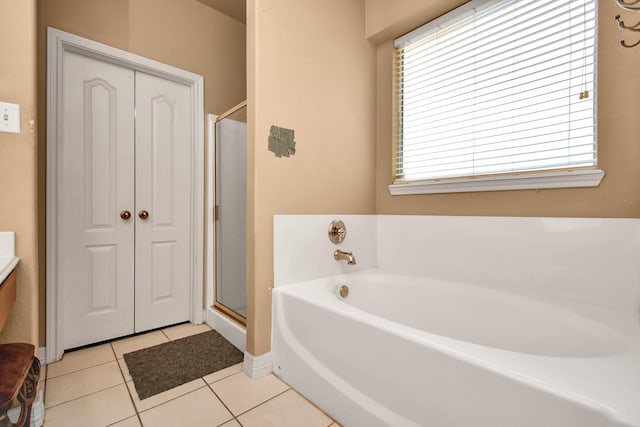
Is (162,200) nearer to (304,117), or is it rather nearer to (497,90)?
(304,117)

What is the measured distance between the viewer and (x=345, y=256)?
5.77 ft

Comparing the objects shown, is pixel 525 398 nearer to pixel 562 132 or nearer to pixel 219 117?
pixel 562 132

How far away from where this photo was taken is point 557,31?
4.44 feet

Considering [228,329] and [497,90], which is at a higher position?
[497,90]

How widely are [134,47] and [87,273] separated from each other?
1.56m

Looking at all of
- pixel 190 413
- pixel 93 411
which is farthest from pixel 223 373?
pixel 93 411

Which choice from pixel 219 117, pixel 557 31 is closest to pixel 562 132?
pixel 557 31

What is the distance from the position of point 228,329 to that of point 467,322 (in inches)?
58.0

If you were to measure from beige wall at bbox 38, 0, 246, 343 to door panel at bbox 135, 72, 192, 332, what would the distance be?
0.69 ft

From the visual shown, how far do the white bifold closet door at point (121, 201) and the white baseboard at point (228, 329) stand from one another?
9.9 inches

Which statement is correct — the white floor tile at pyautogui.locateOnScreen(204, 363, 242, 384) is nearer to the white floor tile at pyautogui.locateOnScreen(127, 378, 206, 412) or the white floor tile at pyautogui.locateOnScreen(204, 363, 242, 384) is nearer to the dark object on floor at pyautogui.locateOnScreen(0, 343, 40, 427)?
the white floor tile at pyautogui.locateOnScreen(127, 378, 206, 412)

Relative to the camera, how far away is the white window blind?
1325 mm

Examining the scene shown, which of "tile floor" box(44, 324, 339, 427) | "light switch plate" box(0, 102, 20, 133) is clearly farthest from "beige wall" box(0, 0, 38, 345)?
"tile floor" box(44, 324, 339, 427)

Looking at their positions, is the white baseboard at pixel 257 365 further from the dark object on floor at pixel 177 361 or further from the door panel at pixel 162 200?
the door panel at pixel 162 200
